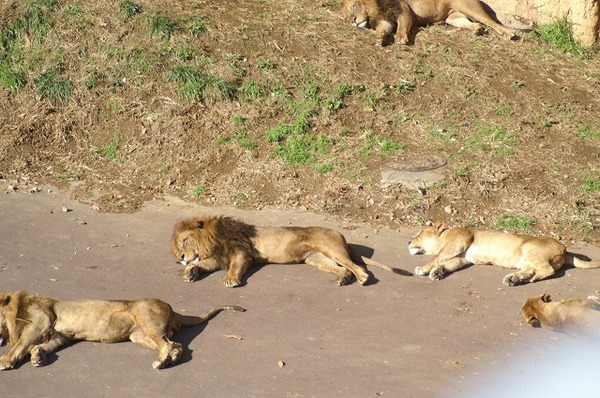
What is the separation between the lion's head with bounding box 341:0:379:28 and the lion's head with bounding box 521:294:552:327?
6.24m

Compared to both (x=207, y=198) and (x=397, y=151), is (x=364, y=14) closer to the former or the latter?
(x=397, y=151)

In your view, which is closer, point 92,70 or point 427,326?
point 427,326

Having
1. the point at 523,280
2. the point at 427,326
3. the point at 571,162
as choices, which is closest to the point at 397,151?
the point at 571,162

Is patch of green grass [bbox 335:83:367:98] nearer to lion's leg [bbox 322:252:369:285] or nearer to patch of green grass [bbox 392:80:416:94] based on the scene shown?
patch of green grass [bbox 392:80:416:94]

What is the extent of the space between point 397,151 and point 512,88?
209 centimetres

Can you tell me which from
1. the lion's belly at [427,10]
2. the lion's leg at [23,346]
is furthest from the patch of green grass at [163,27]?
the lion's leg at [23,346]

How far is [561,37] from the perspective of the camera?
43.2ft

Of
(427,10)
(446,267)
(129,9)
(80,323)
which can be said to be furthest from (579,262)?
(129,9)

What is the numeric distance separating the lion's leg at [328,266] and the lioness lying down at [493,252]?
742 mm

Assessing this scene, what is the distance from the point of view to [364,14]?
43.0ft

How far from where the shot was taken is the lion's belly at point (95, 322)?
299 inches

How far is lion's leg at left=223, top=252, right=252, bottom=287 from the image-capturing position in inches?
343

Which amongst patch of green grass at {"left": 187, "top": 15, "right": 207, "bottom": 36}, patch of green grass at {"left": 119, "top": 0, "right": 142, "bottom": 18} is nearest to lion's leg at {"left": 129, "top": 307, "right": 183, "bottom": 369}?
patch of green grass at {"left": 187, "top": 15, "right": 207, "bottom": 36}

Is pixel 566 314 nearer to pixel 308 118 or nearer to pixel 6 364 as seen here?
pixel 6 364
